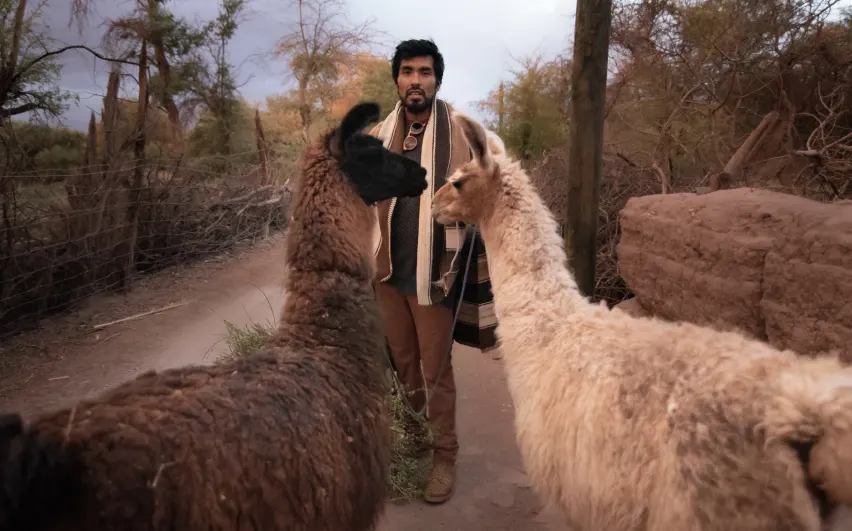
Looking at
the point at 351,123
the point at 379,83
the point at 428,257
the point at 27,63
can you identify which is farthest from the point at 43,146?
the point at 379,83

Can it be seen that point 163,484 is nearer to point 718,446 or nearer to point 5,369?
point 718,446

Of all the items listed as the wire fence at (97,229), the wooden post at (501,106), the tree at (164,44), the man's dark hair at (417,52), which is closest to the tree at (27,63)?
the wire fence at (97,229)

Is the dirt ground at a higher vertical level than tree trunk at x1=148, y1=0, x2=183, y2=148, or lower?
lower

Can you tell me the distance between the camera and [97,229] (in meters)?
5.61

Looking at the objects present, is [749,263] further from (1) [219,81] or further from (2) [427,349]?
(1) [219,81]

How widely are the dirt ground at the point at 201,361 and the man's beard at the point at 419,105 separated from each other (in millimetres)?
2001

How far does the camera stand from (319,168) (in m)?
1.92

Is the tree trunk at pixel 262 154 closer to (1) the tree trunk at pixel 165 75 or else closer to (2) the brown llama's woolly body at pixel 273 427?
(1) the tree trunk at pixel 165 75

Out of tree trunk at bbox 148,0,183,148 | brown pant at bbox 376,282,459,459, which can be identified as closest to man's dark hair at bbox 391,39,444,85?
brown pant at bbox 376,282,459,459

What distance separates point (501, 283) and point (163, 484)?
145 cm

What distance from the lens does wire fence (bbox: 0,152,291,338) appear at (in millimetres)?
4734

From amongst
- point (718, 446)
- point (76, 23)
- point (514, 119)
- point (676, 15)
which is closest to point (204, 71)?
point (76, 23)

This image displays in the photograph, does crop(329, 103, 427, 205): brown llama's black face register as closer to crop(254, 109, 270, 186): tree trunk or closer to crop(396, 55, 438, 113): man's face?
crop(396, 55, 438, 113): man's face

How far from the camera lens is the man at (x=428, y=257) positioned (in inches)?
103
